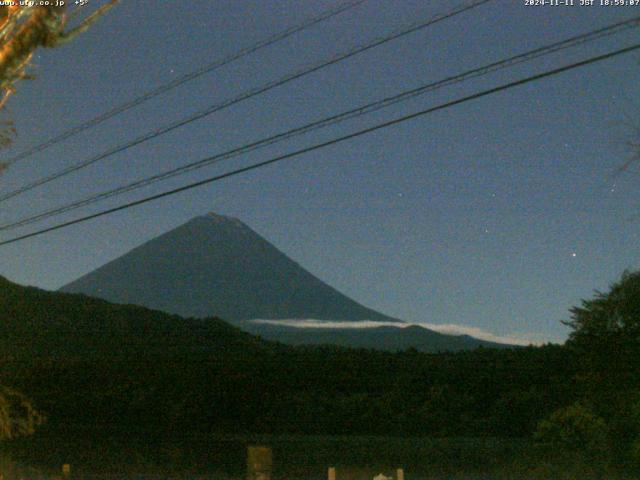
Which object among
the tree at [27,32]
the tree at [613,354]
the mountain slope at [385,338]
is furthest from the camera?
the mountain slope at [385,338]

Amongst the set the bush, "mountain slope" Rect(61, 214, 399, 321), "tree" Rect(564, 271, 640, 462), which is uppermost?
"mountain slope" Rect(61, 214, 399, 321)

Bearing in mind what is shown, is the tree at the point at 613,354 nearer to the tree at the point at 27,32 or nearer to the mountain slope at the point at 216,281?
the tree at the point at 27,32

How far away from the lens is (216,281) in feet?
419

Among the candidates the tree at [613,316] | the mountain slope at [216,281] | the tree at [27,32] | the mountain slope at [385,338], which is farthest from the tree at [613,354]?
the mountain slope at [216,281]

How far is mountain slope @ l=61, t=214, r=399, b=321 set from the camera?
4503 inches

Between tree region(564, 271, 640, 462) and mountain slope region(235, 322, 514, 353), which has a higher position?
mountain slope region(235, 322, 514, 353)

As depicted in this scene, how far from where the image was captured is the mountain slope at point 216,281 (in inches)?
4503

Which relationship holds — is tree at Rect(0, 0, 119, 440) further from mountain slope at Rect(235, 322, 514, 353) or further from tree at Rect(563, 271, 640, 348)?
mountain slope at Rect(235, 322, 514, 353)

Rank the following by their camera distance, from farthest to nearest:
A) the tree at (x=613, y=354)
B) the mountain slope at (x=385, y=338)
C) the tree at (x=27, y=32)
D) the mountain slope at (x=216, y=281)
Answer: the mountain slope at (x=216, y=281)
the mountain slope at (x=385, y=338)
the tree at (x=613, y=354)
the tree at (x=27, y=32)

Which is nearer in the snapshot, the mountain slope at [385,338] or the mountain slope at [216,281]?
the mountain slope at [385,338]

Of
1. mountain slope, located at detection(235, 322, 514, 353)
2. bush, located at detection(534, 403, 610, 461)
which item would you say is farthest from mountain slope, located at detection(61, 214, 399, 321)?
bush, located at detection(534, 403, 610, 461)

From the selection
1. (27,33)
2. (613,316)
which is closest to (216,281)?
(613,316)

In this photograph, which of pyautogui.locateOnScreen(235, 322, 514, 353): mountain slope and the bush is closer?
the bush

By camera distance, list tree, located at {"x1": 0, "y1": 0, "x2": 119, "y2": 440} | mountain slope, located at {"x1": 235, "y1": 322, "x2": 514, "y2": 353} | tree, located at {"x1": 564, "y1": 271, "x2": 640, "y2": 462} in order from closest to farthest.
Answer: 1. tree, located at {"x1": 0, "y1": 0, "x2": 119, "y2": 440}
2. tree, located at {"x1": 564, "y1": 271, "x2": 640, "y2": 462}
3. mountain slope, located at {"x1": 235, "y1": 322, "x2": 514, "y2": 353}
